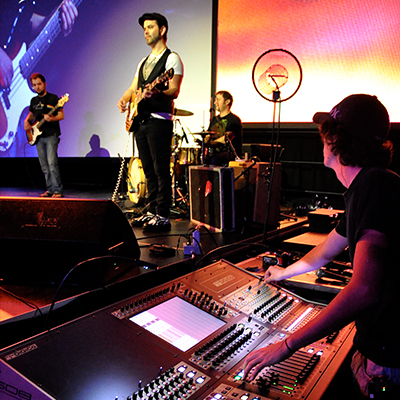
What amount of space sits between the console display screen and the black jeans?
212 cm

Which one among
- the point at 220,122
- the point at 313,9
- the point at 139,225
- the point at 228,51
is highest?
the point at 313,9

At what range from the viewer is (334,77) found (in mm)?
5977

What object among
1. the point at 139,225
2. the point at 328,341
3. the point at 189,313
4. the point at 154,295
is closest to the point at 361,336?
the point at 328,341

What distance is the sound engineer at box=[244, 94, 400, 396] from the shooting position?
937 mm

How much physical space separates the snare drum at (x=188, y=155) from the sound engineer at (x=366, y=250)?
458cm

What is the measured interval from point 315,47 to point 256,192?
11.4ft

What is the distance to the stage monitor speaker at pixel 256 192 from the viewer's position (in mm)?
4090

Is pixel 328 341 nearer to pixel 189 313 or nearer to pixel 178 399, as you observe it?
pixel 189 313

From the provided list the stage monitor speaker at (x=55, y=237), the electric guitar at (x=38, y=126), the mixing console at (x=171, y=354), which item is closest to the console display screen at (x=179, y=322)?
the mixing console at (x=171, y=354)

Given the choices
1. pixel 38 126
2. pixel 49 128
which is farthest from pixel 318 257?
pixel 38 126

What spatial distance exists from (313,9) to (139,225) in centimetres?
487

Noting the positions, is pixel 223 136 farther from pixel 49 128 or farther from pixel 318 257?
pixel 318 257

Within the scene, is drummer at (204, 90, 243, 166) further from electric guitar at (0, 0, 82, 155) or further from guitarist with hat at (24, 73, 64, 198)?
electric guitar at (0, 0, 82, 155)

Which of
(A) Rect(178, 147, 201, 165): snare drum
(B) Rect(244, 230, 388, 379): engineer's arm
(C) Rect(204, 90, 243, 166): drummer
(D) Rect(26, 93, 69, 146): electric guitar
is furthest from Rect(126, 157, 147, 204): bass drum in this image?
(B) Rect(244, 230, 388, 379): engineer's arm
